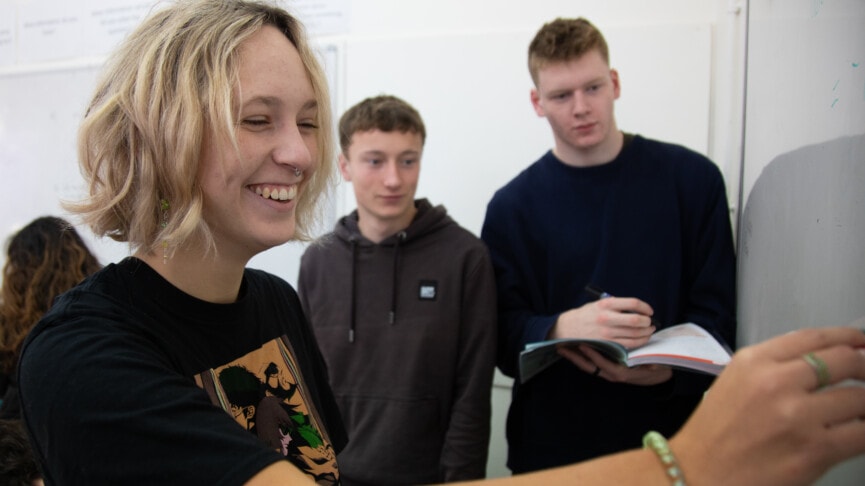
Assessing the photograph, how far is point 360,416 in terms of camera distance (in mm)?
1796

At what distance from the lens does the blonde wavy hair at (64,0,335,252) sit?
30.8 inches

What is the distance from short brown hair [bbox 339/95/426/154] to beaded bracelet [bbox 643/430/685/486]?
5.12ft

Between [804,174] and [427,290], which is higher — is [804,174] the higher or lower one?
the higher one

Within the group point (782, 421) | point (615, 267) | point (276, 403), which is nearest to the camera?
point (782, 421)

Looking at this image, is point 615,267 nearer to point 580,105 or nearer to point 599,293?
point 599,293


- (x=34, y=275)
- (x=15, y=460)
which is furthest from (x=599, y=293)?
(x=34, y=275)

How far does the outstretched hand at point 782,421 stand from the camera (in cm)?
45

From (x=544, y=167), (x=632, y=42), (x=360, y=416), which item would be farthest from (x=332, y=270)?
(x=632, y=42)

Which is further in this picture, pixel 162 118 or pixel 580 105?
pixel 580 105

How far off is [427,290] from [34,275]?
1264 mm

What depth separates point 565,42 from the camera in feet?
5.41

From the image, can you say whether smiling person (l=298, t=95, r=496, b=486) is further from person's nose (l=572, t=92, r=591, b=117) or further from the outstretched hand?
the outstretched hand

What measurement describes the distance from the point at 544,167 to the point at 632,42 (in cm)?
89

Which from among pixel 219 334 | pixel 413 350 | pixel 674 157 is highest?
pixel 674 157
